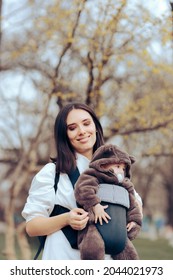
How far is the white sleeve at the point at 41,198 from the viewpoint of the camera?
198 centimetres

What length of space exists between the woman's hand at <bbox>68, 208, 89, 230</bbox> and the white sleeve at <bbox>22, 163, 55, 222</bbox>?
0.13 m

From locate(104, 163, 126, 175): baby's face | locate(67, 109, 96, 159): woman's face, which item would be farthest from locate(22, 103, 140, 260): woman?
locate(104, 163, 126, 175): baby's face

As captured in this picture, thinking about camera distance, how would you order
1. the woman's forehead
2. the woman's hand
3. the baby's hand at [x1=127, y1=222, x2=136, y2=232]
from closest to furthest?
the woman's hand, the baby's hand at [x1=127, y1=222, x2=136, y2=232], the woman's forehead

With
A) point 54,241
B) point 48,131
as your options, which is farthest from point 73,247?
point 48,131

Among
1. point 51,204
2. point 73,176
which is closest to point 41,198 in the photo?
point 51,204

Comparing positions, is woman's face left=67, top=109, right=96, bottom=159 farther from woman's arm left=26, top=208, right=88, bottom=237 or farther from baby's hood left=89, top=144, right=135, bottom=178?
woman's arm left=26, top=208, right=88, bottom=237

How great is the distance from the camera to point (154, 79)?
12.5 m

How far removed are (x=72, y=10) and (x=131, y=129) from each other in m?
2.15

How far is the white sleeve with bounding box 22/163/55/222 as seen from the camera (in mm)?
1978

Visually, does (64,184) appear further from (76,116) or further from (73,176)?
(76,116)

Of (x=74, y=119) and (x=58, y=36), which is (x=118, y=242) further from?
(x=58, y=36)

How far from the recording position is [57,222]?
194 centimetres

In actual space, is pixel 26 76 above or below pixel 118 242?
above

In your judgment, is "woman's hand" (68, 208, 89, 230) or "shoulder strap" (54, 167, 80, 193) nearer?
"woman's hand" (68, 208, 89, 230)
